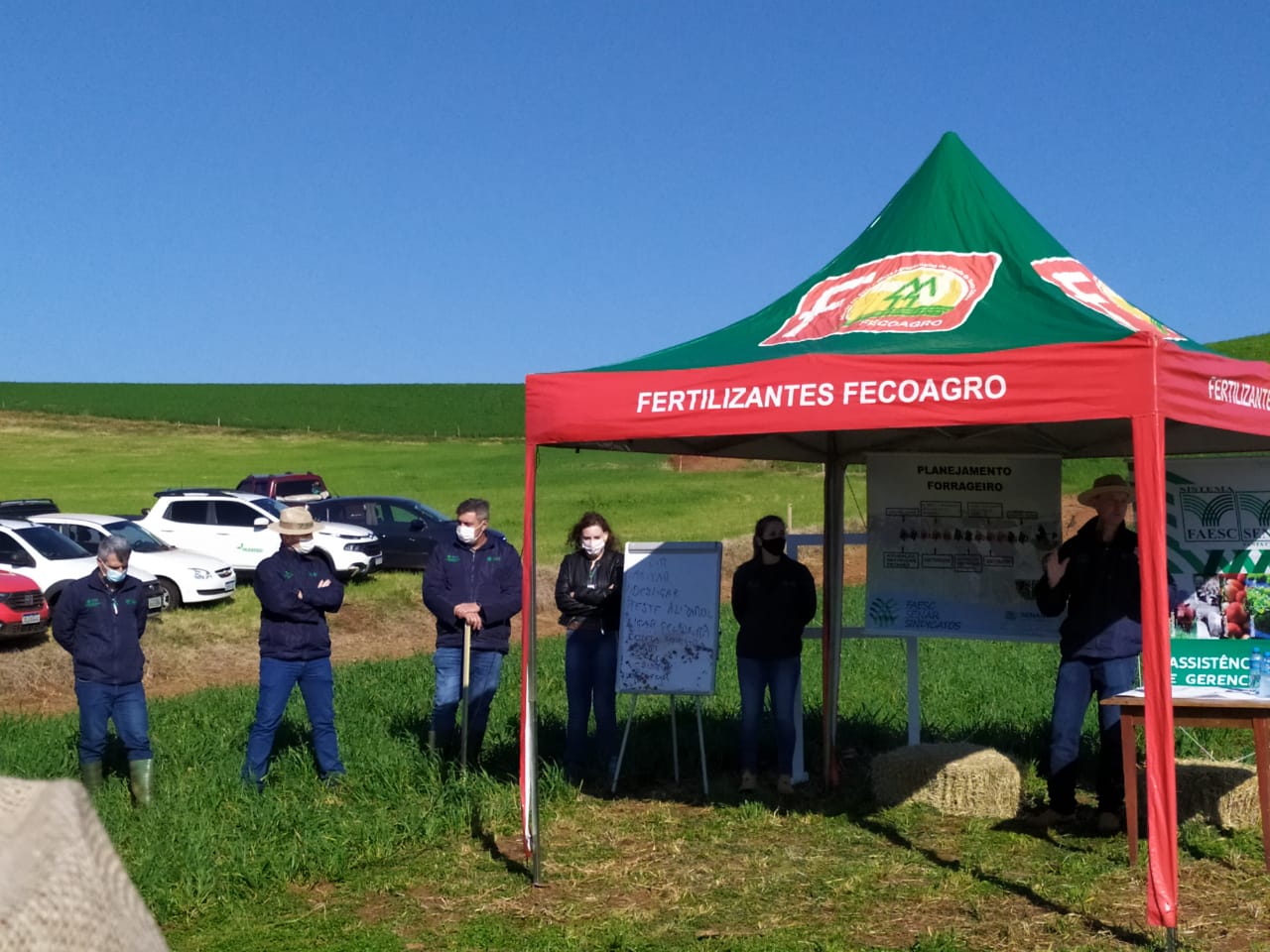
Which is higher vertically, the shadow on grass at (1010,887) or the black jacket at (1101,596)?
the black jacket at (1101,596)

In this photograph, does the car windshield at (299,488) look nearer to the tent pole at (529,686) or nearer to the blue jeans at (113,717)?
the blue jeans at (113,717)

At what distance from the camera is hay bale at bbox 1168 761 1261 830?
766cm

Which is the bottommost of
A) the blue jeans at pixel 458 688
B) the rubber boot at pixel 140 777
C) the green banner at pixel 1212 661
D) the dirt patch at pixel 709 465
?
the rubber boot at pixel 140 777

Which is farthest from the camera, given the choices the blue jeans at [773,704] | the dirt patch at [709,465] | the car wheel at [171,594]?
the dirt patch at [709,465]

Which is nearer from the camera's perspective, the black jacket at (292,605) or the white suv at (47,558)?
the black jacket at (292,605)

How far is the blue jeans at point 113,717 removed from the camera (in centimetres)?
866

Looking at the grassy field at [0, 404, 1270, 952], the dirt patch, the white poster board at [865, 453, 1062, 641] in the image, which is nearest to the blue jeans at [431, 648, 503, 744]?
the grassy field at [0, 404, 1270, 952]

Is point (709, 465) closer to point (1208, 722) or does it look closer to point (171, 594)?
point (171, 594)

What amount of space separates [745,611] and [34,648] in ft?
38.3

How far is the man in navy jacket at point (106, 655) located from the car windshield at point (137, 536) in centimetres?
1317

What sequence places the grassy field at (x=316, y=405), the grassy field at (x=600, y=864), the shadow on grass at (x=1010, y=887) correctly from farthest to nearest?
the grassy field at (x=316, y=405) < the grassy field at (x=600, y=864) < the shadow on grass at (x=1010, y=887)

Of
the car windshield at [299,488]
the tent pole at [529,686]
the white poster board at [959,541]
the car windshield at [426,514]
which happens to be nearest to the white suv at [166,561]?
the car windshield at [426,514]

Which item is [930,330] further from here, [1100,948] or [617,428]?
[1100,948]

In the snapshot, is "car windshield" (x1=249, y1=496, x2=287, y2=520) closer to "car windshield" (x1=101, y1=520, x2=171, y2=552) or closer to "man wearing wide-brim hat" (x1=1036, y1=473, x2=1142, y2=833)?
"car windshield" (x1=101, y1=520, x2=171, y2=552)
